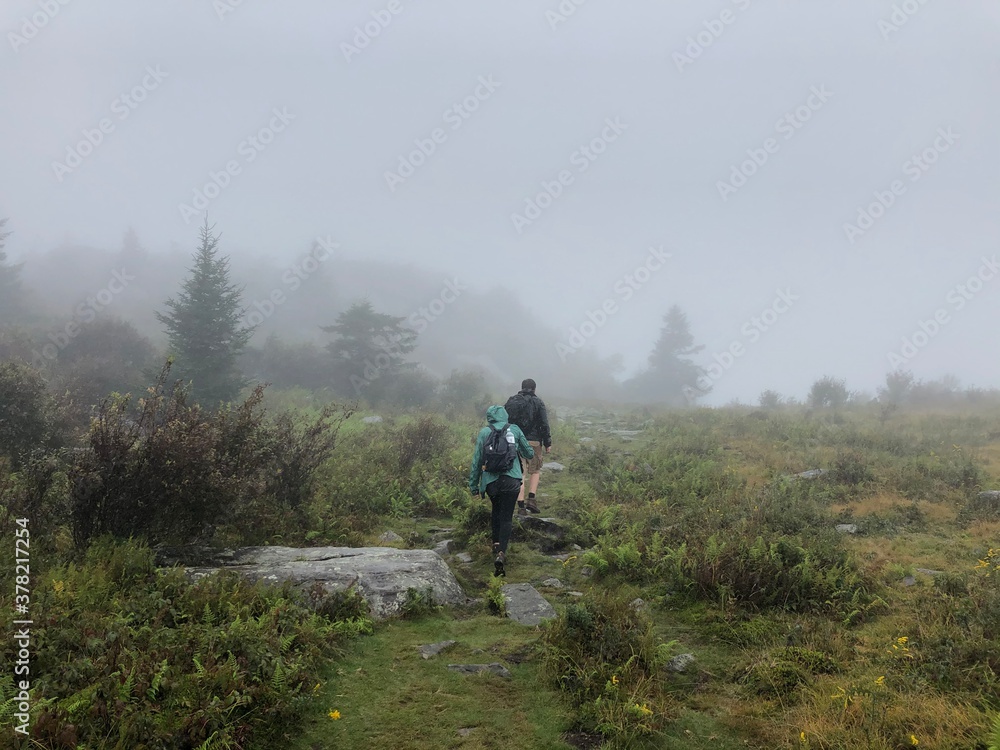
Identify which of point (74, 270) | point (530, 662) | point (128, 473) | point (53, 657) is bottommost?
point (530, 662)

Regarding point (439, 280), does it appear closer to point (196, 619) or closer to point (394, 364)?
point (394, 364)

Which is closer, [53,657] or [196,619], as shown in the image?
[53,657]

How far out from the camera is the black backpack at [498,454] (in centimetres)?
766

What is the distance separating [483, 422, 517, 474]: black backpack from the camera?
25.1 feet

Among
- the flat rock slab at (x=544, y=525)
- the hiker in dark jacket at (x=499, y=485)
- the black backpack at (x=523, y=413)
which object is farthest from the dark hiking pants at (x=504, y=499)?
the black backpack at (x=523, y=413)

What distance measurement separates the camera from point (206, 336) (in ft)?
73.0

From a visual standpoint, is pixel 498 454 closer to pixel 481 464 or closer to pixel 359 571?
pixel 481 464

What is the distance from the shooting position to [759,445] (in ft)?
55.7

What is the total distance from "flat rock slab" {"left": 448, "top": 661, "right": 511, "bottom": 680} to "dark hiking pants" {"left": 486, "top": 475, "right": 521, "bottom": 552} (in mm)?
2803

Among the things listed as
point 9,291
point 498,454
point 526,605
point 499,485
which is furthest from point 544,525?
point 9,291

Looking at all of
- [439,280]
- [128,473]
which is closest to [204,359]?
[128,473]

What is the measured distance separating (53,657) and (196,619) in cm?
108

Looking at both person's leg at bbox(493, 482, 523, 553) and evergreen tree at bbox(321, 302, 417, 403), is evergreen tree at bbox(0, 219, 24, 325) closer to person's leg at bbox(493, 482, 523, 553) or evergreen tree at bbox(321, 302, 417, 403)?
evergreen tree at bbox(321, 302, 417, 403)

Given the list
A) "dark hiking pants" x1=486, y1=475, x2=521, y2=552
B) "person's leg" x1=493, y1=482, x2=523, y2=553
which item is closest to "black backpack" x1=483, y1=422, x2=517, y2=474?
"dark hiking pants" x1=486, y1=475, x2=521, y2=552
